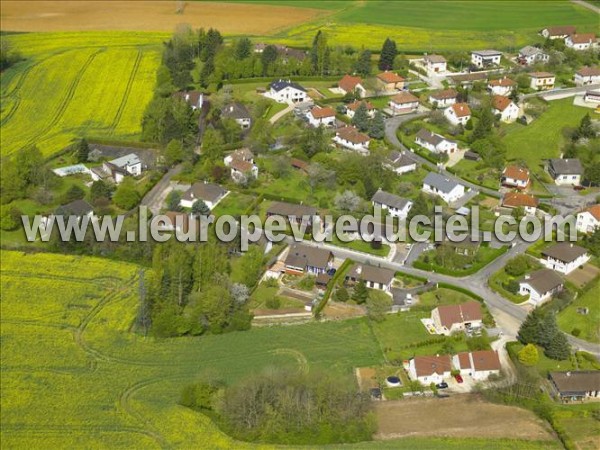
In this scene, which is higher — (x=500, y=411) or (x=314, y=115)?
(x=314, y=115)

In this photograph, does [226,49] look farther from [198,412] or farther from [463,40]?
[198,412]

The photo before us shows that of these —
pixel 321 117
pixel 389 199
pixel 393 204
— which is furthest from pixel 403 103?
pixel 393 204

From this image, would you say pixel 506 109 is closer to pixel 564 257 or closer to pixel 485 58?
pixel 485 58

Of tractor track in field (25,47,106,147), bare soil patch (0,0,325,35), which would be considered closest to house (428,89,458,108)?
bare soil patch (0,0,325,35)

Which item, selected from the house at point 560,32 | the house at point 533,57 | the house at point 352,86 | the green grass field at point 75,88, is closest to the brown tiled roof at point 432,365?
the green grass field at point 75,88

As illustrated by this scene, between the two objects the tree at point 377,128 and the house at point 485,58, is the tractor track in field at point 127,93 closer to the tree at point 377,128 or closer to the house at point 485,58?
→ the tree at point 377,128

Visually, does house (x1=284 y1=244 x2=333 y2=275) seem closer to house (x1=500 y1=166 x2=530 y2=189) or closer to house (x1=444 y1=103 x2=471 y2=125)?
house (x1=500 y1=166 x2=530 y2=189)

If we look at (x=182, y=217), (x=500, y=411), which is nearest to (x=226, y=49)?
(x=182, y=217)

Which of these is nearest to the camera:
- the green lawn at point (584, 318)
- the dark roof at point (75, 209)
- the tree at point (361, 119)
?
the green lawn at point (584, 318)
